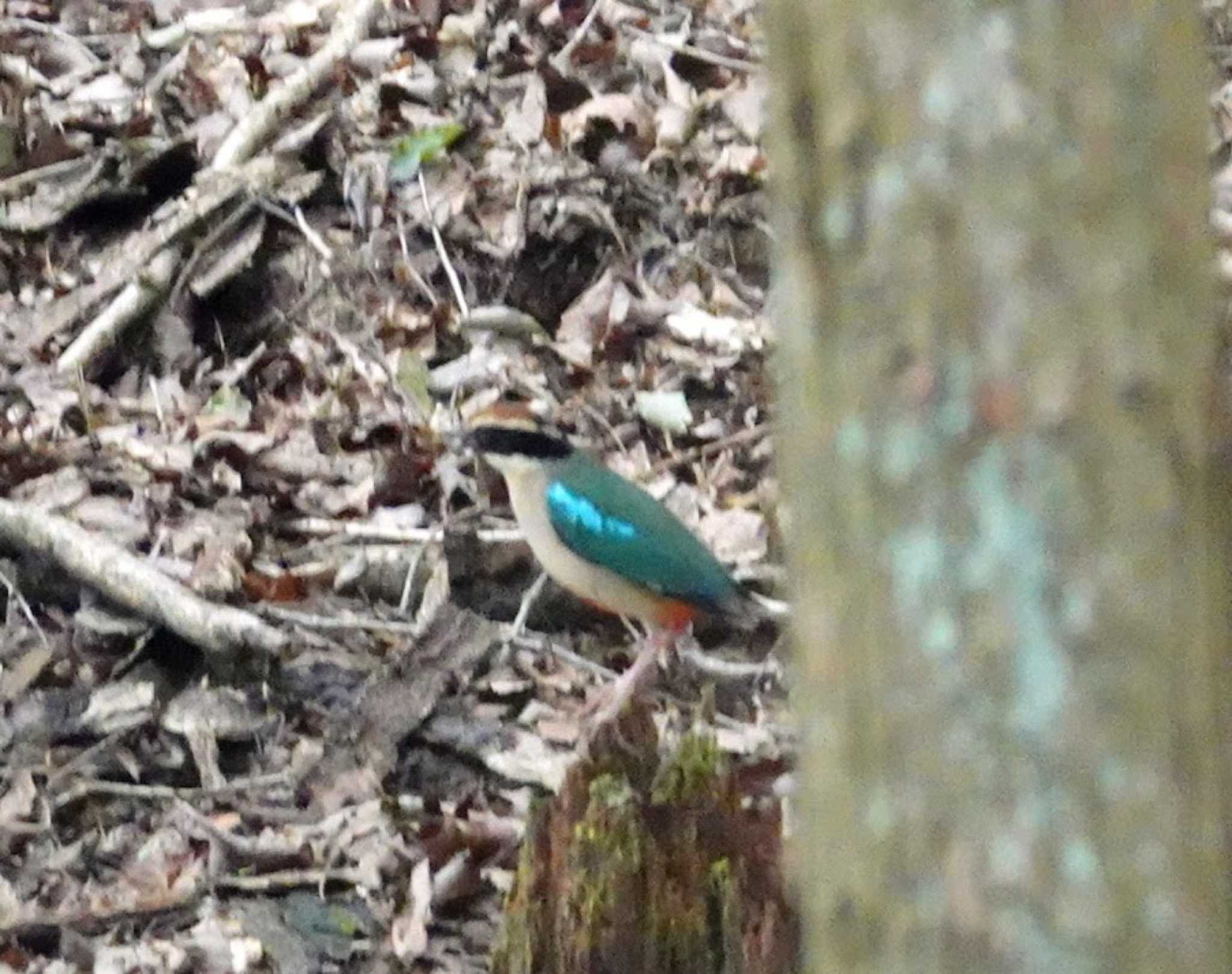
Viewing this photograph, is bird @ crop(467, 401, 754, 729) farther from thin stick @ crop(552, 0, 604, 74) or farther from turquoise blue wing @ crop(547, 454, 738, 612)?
thin stick @ crop(552, 0, 604, 74)

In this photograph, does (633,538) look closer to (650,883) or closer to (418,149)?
(650,883)

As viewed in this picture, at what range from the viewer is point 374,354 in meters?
7.58

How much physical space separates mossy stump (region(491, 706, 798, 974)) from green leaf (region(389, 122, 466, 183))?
195 inches

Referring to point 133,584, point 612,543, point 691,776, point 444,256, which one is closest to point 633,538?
point 612,543

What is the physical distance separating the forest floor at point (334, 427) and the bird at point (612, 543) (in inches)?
11.4

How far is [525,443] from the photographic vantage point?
233 inches

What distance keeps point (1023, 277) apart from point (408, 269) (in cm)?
636

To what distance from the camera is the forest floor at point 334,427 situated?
4980mm

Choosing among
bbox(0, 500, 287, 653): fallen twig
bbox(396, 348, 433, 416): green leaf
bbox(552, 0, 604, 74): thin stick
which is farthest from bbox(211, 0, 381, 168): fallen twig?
bbox(0, 500, 287, 653): fallen twig

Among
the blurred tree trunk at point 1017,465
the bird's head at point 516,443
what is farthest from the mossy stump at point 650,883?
the bird's head at point 516,443

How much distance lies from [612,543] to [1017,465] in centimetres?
389

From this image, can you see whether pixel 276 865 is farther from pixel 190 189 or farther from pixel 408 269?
pixel 190 189

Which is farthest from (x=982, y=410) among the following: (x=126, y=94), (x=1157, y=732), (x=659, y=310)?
(x=126, y=94)

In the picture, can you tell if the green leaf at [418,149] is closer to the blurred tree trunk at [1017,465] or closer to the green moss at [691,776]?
the green moss at [691,776]
